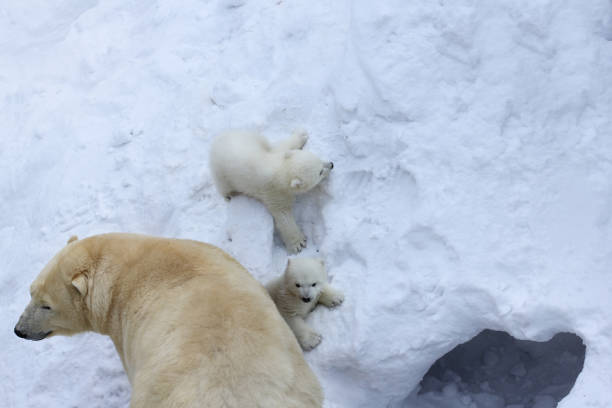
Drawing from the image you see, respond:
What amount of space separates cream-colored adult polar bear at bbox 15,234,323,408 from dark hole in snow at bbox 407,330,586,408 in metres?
1.63

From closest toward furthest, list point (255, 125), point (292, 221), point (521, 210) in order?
point (521, 210)
point (292, 221)
point (255, 125)

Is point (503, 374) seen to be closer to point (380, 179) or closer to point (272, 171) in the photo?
point (380, 179)

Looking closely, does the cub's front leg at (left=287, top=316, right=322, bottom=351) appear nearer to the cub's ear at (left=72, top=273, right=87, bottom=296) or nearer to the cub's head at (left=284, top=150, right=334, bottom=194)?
the cub's head at (left=284, top=150, right=334, bottom=194)

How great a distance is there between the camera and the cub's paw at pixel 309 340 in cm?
373

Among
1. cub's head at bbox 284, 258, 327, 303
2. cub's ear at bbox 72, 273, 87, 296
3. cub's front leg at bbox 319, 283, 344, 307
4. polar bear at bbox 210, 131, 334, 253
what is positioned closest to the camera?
cub's ear at bbox 72, 273, 87, 296

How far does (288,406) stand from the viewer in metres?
2.69

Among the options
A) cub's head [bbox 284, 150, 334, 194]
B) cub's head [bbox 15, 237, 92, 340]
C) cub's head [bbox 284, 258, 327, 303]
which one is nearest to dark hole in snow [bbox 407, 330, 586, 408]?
cub's head [bbox 284, 258, 327, 303]

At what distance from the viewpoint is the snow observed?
342 cm

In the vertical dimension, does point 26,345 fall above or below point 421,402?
above

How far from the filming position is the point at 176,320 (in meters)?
3.06

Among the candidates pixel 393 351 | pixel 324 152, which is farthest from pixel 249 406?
pixel 324 152

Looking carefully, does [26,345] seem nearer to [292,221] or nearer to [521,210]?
[292,221]

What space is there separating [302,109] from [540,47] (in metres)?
1.51

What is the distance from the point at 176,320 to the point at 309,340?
0.96m
